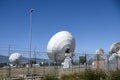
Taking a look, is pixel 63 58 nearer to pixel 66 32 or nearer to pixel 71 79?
pixel 66 32

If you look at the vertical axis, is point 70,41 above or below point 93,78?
above

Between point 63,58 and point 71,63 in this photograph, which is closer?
point 71,63

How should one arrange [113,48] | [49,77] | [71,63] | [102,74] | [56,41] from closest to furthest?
[49,77], [102,74], [71,63], [56,41], [113,48]

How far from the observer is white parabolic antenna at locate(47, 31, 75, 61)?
44688 millimetres

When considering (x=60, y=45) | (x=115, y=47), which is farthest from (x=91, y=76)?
(x=115, y=47)

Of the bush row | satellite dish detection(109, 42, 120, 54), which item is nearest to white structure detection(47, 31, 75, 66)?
satellite dish detection(109, 42, 120, 54)

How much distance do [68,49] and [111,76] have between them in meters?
25.8

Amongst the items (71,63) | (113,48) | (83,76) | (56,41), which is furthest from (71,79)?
(113,48)

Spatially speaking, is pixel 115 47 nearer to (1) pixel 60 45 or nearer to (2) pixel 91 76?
(1) pixel 60 45

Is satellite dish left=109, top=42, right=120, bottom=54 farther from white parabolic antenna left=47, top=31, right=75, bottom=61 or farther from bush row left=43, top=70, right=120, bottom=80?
bush row left=43, top=70, right=120, bottom=80

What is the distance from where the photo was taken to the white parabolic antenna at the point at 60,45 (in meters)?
44.7

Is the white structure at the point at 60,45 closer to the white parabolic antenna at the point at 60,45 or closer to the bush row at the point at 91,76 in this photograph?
the white parabolic antenna at the point at 60,45

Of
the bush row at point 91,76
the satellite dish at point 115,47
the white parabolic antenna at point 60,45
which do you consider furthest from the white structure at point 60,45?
the bush row at point 91,76

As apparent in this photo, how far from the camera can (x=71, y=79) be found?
19.4 meters
